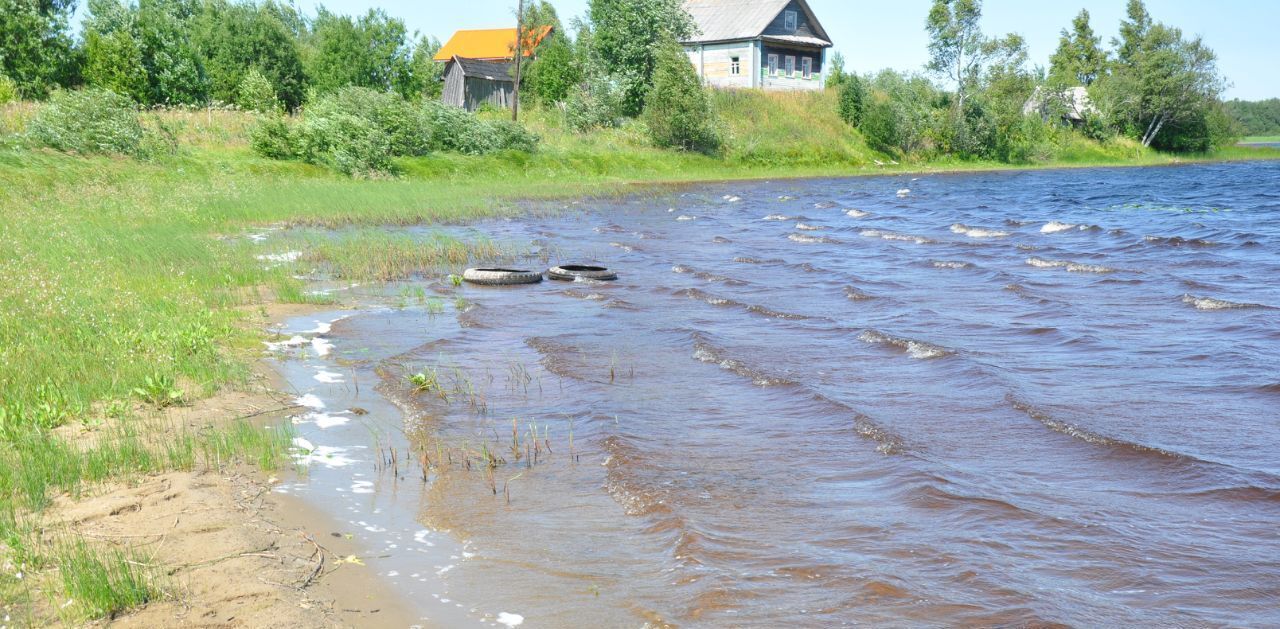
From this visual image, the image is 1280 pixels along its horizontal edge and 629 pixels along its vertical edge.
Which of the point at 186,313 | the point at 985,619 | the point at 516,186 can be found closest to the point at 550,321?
the point at 186,313

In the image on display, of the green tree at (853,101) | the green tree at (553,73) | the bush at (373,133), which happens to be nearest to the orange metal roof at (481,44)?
A: the green tree at (553,73)

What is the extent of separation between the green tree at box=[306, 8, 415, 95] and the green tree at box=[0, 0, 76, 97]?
17763 millimetres

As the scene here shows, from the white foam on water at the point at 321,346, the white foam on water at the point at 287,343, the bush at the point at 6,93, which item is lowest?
the white foam on water at the point at 321,346

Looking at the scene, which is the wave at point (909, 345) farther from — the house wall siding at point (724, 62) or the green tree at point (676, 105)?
the house wall siding at point (724, 62)

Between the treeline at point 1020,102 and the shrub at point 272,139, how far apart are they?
3944 centimetres

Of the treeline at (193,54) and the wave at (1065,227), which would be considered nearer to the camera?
the wave at (1065,227)

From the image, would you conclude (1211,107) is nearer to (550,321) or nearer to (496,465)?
(550,321)

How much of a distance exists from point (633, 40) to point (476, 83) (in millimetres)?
16383

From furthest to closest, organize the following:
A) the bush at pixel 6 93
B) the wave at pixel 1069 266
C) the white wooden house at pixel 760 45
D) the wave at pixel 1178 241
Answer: the white wooden house at pixel 760 45 → the bush at pixel 6 93 → the wave at pixel 1178 241 → the wave at pixel 1069 266

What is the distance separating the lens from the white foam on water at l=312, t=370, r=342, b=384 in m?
10.3

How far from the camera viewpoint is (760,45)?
218 ft

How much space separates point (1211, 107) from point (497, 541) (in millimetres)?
89941

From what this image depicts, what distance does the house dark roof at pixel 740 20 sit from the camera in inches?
2603

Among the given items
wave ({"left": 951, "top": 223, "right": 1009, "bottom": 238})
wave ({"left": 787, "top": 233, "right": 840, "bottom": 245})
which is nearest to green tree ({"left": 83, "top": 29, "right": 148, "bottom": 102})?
wave ({"left": 787, "top": 233, "right": 840, "bottom": 245})
